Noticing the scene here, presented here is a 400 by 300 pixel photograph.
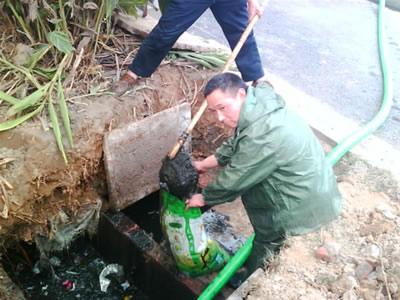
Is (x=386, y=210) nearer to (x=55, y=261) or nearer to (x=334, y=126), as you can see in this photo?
(x=334, y=126)

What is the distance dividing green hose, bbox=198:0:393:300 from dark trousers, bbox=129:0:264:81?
90 cm

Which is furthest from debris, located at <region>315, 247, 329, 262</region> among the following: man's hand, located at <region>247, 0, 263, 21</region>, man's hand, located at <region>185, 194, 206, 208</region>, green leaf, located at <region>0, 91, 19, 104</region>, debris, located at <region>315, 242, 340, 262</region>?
green leaf, located at <region>0, 91, 19, 104</region>

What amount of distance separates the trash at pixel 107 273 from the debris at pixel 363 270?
1.96 meters

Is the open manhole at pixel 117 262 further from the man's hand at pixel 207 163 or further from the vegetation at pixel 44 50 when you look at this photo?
the vegetation at pixel 44 50

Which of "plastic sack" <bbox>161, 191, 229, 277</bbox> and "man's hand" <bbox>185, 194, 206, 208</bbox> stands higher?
"man's hand" <bbox>185, 194, 206, 208</bbox>

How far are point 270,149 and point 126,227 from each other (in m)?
1.52

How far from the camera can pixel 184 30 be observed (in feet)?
10.8

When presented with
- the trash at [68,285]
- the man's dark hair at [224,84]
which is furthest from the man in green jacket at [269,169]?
the trash at [68,285]

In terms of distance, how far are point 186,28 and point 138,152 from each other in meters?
0.96

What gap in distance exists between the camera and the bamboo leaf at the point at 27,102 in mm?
2922

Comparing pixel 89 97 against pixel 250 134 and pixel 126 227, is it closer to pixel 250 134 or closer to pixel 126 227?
pixel 126 227

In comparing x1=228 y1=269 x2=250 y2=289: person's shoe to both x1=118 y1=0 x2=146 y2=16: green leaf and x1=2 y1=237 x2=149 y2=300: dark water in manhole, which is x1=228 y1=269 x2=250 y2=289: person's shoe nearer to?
x1=2 y1=237 x2=149 y2=300: dark water in manhole

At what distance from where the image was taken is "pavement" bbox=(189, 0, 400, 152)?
165 inches

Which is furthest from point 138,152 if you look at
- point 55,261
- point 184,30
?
point 55,261
